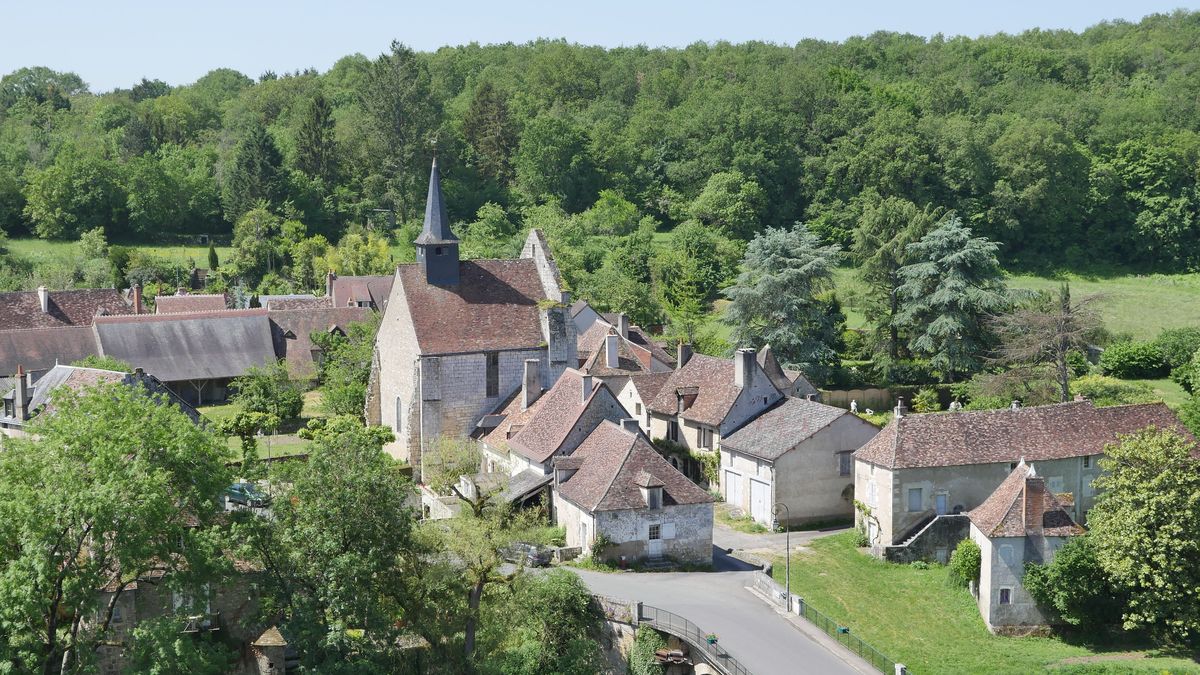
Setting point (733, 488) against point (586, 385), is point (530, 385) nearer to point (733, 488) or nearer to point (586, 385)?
point (586, 385)

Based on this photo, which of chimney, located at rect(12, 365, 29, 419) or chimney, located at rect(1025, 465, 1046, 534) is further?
chimney, located at rect(12, 365, 29, 419)

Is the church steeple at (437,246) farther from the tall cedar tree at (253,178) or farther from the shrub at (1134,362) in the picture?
the tall cedar tree at (253,178)

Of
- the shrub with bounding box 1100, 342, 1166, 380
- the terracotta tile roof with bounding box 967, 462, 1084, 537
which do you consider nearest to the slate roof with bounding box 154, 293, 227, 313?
the shrub with bounding box 1100, 342, 1166, 380

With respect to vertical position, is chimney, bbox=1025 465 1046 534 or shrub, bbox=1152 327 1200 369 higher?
shrub, bbox=1152 327 1200 369

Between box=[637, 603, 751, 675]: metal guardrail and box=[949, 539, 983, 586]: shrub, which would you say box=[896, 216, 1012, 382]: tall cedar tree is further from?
box=[637, 603, 751, 675]: metal guardrail

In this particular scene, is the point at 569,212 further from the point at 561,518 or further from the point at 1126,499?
the point at 1126,499

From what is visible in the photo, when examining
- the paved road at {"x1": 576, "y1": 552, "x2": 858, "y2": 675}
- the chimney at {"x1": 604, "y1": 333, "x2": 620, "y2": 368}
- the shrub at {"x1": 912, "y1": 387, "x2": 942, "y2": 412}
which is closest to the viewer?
the paved road at {"x1": 576, "y1": 552, "x2": 858, "y2": 675}

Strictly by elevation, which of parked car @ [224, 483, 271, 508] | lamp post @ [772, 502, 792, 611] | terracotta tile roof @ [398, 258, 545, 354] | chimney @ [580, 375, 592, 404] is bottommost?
lamp post @ [772, 502, 792, 611]
